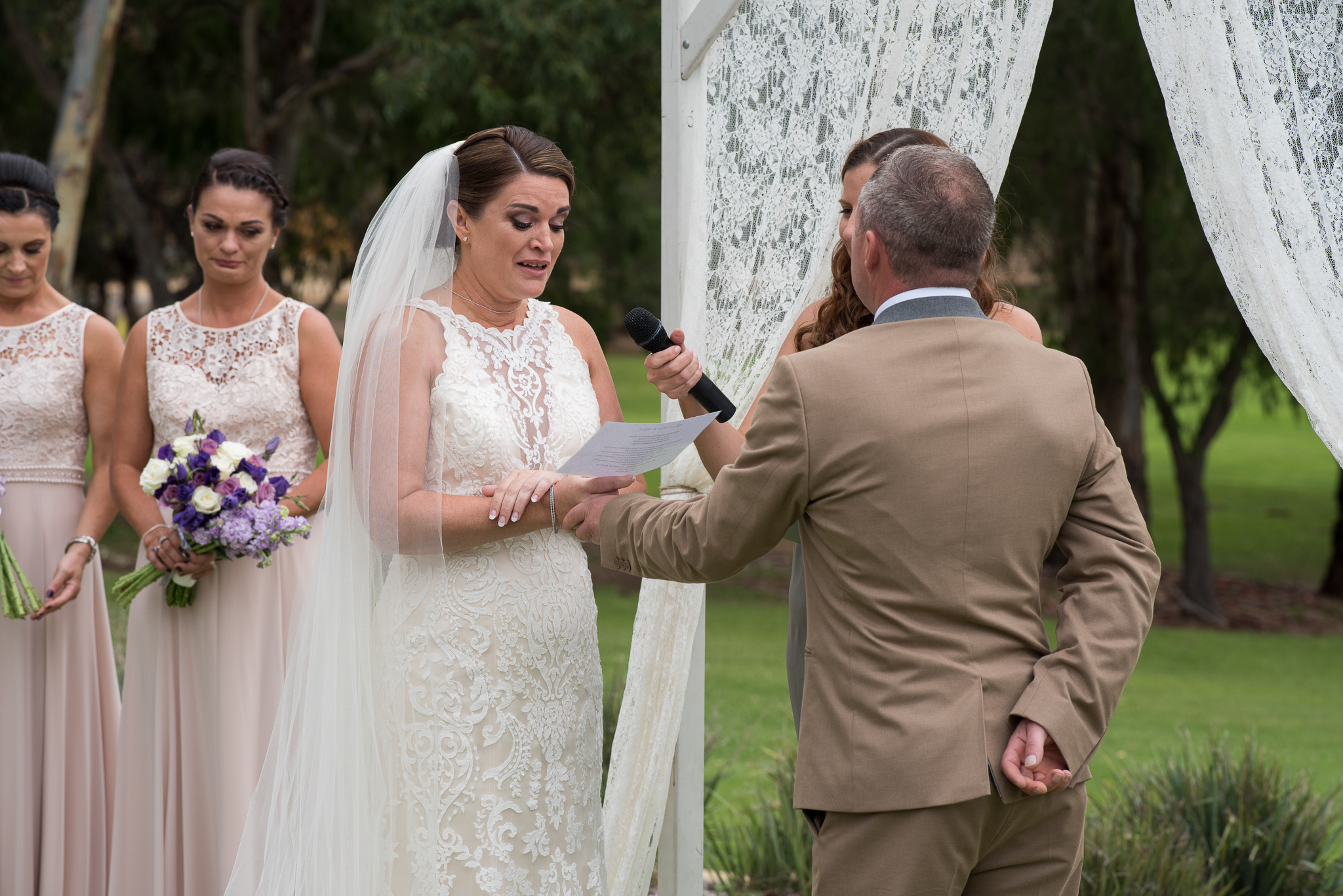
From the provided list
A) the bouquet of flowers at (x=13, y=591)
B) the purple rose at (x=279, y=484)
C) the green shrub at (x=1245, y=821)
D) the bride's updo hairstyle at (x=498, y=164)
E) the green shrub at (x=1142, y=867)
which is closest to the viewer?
the bride's updo hairstyle at (x=498, y=164)

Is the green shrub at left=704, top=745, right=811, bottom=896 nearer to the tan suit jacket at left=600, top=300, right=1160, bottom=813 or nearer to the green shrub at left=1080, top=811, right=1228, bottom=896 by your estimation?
the green shrub at left=1080, top=811, right=1228, bottom=896

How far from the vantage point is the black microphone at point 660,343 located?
259 centimetres

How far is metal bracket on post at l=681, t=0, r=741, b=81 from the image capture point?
3.48 m

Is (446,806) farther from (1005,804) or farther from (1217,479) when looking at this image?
(1217,479)

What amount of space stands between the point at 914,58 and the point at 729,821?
408 centimetres

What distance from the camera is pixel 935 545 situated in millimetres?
2158

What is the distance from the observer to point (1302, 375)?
9.36 ft

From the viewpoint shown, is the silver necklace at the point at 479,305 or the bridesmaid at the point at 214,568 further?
the bridesmaid at the point at 214,568

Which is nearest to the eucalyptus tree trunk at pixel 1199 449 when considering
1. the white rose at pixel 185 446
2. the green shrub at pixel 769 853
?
the green shrub at pixel 769 853

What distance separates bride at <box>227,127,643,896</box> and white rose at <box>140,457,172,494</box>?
2.33 feet

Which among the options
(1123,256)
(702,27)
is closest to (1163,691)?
(1123,256)

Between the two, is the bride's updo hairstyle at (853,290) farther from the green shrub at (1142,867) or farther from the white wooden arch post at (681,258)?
the green shrub at (1142,867)

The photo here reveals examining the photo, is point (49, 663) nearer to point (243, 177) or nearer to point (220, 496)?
point (220, 496)

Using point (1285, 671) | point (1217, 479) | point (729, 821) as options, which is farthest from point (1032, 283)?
point (1217, 479)
